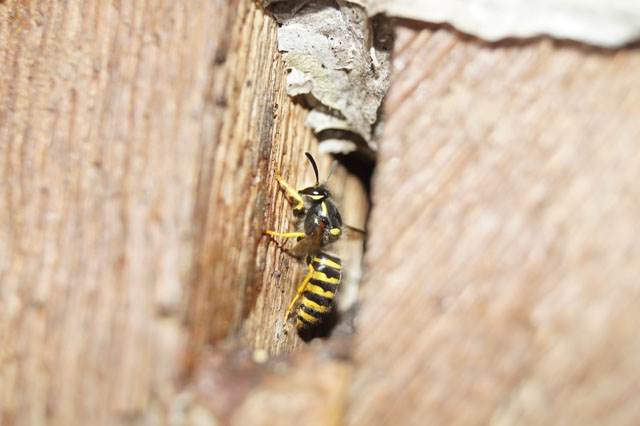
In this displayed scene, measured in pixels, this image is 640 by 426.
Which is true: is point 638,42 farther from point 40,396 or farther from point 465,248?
point 40,396

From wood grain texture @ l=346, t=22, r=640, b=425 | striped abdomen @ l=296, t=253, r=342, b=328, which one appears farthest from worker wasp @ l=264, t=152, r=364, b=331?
wood grain texture @ l=346, t=22, r=640, b=425

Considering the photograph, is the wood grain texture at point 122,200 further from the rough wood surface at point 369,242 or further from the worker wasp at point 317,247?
the worker wasp at point 317,247

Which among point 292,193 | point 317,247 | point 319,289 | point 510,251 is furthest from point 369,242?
point 317,247

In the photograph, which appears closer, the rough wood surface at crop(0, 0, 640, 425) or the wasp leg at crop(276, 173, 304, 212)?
the rough wood surface at crop(0, 0, 640, 425)

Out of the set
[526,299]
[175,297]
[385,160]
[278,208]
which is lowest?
[175,297]

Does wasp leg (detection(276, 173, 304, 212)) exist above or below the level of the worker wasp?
above

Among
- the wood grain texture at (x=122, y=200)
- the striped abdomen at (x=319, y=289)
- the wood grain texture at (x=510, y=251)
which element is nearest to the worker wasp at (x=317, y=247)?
the striped abdomen at (x=319, y=289)

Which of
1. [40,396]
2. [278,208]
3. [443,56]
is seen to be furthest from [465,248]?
[40,396]

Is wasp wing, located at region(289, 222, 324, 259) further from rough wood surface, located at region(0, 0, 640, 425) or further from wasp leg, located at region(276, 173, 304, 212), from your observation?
rough wood surface, located at region(0, 0, 640, 425)
